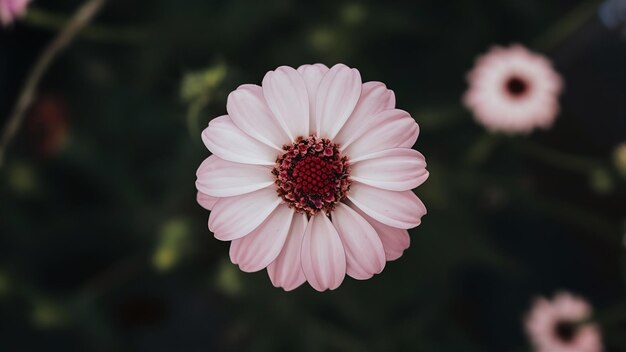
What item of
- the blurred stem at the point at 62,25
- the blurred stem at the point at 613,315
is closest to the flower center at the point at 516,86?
the blurred stem at the point at 613,315

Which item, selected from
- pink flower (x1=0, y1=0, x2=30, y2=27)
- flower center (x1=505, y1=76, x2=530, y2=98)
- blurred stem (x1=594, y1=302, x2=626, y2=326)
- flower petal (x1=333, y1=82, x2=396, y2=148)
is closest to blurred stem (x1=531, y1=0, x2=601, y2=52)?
flower center (x1=505, y1=76, x2=530, y2=98)

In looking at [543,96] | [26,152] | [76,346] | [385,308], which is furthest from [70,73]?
[543,96]

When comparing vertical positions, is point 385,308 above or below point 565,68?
below

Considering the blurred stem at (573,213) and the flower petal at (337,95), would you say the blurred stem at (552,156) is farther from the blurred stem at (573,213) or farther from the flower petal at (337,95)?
the flower petal at (337,95)

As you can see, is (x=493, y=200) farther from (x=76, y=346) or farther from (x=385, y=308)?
(x=76, y=346)

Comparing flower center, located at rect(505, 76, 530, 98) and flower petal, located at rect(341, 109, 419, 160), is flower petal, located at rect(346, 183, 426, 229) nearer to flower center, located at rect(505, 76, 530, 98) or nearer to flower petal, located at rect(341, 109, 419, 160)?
flower petal, located at rect(341, 109, 419, 160)

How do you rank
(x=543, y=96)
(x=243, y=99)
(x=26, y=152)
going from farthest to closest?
(x=26, y=152)
(x=543, y=96)
(x=243, y=99)

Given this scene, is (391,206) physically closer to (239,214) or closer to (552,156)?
(239,214)
